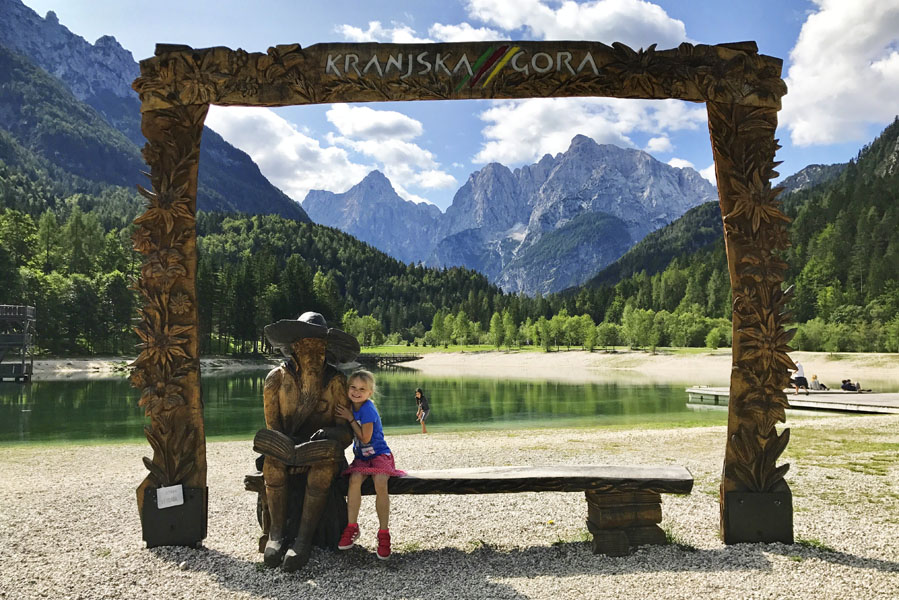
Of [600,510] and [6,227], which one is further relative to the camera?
[6,227]

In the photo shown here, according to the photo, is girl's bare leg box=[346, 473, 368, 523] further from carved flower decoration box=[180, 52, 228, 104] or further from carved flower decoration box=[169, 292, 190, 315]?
carved flower decoration box=[180, 52, 228, 104]

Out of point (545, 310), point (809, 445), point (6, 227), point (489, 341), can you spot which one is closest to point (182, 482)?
point (809, 445)

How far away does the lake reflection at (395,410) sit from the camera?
23891 millimetres

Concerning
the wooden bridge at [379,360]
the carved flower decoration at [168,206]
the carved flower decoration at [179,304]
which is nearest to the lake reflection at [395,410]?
the carved flower decoration at [179,304]

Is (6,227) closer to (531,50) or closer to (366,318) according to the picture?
(366,318)

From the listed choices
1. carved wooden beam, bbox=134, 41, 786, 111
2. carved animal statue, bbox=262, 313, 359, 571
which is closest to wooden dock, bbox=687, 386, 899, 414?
carved wooden beam, bbox=134, 41, 786, 111

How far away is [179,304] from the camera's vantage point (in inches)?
252

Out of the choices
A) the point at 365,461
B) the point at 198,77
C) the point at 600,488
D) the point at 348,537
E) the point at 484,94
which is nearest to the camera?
the point at 348,537

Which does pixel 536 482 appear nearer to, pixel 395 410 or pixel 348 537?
pixel 348 537

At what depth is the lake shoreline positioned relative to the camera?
2354 inches

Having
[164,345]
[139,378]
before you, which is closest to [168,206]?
[164,345]

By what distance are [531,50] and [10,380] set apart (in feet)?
189

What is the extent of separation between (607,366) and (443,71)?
87420 millimetres

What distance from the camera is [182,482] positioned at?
6434 mm
